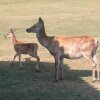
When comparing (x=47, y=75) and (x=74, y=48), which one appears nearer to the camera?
(x=74, y=48)

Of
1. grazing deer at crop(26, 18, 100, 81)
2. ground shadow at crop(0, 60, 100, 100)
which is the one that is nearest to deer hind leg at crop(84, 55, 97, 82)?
grazing deer at crop(26, 18, 100, 81)

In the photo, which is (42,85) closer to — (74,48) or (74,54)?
(74,54)

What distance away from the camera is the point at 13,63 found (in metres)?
15.1

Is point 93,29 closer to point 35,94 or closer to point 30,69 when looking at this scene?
point 30,69

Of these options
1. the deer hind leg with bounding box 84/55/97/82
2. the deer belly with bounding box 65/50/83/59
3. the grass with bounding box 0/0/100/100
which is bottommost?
the grass with bounding box 0/0/100/100

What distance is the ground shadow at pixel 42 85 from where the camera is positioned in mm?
10930

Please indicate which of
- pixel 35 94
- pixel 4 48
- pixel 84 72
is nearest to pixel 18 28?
pixel 4 48

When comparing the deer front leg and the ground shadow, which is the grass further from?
the deer front leg

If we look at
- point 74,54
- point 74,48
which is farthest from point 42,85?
point 74,48

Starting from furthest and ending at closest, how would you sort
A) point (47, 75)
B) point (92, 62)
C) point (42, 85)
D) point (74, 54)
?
point (47, 75)
point (74, 54)
point (92, 62)
point (42, 85)

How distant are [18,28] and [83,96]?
48.3 feet

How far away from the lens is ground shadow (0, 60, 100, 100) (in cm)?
1093

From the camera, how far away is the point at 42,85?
12086 mm

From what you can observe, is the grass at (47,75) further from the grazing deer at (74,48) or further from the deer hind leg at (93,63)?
the grazing deer at (74,48)
